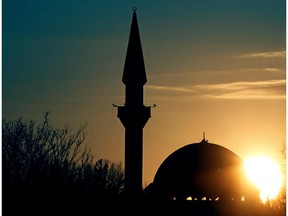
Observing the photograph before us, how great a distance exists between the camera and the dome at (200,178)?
38438mm

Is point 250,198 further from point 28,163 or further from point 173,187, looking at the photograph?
point 28,163

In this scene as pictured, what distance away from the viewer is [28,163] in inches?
1219

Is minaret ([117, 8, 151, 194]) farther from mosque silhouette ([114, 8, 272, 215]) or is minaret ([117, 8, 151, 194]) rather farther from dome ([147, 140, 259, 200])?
dome ([147, 140, 259, 200])

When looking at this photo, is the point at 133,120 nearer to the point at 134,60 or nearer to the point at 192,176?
the point at 134,60

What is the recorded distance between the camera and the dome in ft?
126

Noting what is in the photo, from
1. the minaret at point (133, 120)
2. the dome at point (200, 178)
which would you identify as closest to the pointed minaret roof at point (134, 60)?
the minaret at point (133, 120)

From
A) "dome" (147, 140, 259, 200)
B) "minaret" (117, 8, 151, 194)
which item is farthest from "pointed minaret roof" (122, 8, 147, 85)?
"dome" (147, 140, 259, 200)

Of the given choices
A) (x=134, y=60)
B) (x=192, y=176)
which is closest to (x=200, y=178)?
(x=192, y=176)

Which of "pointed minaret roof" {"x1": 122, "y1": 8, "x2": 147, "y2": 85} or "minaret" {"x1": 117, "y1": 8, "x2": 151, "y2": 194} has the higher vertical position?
"pointed minaret roof" {"x1": 122, "y1": 8, "x2": 147, "y2": 85}

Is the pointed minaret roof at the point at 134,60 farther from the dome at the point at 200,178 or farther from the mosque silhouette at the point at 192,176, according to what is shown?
the dome at the point at 200,178

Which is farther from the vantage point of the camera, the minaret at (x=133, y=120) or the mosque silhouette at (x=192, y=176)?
the mosque silhouette at (x=192, y=176)

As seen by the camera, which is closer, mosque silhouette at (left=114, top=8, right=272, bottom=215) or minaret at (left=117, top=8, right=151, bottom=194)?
minaret at (left=117, top=8, right=151, bottom=194)

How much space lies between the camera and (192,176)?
38.7 meters

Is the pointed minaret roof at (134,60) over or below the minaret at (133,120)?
over
